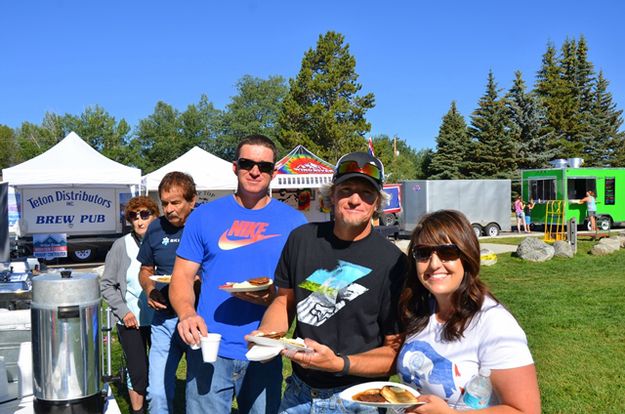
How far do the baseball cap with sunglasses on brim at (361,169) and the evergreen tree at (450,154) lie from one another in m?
41.1

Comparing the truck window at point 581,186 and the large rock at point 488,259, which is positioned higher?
the truck window at point 581,186

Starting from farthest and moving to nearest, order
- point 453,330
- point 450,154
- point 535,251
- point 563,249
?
point 450,154, point 563,249, point 535,251, point 453,330

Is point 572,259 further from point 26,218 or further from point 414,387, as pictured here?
point 26,218

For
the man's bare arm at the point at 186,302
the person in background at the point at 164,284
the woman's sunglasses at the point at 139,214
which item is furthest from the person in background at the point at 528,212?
the man's bare arm at the point at 186,302

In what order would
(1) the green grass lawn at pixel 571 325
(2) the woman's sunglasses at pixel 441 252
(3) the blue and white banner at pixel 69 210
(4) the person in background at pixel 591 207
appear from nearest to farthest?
1. (2) the woman's sunglasses at pixel 441 252
2. (1) the green grass lawn at pixel 571 325
3. (3) the blue and white banner at pixel 69 210
4. (4) the person in background at pixel 591 207

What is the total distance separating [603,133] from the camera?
147 ft

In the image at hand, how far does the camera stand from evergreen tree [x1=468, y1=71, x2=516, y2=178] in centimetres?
4034

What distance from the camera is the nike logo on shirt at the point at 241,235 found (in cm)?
285

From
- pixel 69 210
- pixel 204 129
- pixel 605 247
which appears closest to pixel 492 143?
pixel 605 247

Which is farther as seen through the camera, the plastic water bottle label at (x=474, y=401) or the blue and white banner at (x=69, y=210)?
the blue and white banner at (x=69, y=210)

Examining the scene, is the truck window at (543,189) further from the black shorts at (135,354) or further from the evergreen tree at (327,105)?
the black shorts at (135,354)

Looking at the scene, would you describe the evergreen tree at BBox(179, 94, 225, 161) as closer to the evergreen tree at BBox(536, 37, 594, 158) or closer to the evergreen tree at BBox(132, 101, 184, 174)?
the evergreen tree at BBox(132, 101, 184, 174)

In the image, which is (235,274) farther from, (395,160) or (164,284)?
(395,160)

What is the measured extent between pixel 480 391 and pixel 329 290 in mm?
719
